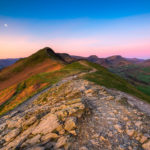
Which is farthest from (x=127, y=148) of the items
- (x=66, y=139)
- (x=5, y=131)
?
(x=5, y=131)

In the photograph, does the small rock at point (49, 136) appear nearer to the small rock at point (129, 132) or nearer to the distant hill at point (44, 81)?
the small rock at point (129, 132)

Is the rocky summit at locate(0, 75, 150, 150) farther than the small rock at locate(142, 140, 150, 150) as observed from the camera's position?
Yes

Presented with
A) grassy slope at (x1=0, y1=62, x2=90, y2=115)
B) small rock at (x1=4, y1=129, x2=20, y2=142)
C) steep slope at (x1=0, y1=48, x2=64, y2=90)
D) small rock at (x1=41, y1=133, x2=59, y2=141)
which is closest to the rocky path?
small rock at (x1=41, y1=133, x2=59, y2=141)

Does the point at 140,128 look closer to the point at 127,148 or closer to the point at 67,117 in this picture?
the point at 127,148

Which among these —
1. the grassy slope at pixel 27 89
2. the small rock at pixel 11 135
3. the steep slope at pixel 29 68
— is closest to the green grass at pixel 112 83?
the grassy slope at pixel 27 89

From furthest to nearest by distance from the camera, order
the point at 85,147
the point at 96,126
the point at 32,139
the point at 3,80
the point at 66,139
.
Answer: the point at 3,80 < the point at 96,126 < the point at 32,139 < the point at 66,139 < the point at 85,147

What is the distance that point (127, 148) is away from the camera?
617 cm

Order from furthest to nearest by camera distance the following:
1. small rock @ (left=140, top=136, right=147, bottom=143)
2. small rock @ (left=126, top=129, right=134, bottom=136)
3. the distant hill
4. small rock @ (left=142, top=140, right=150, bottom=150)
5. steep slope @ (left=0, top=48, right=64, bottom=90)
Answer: steep slope @ (left=0, top=48, right=64, bottom=90) → the distant hill → small rock @ (left=126, top=129, right=134, bottom=136) → small rock @ (left=140, top=136, right=147, bottom=143) → small rock @ (left=142, top=140, right=150, bottom=150)

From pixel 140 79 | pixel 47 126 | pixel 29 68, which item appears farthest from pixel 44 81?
pixel 140 79

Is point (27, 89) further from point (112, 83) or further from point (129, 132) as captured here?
point (129, 132)

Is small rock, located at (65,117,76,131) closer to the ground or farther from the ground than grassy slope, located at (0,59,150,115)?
farther from the ground

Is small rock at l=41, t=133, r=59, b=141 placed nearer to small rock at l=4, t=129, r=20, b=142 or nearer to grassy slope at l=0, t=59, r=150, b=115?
small rock at l=4, t=129, r=20, b=142

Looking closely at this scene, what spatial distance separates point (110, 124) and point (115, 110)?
2227mm

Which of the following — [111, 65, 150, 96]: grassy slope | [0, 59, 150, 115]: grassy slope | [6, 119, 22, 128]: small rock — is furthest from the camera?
[111, 65, 150, 96]: grassy slope
